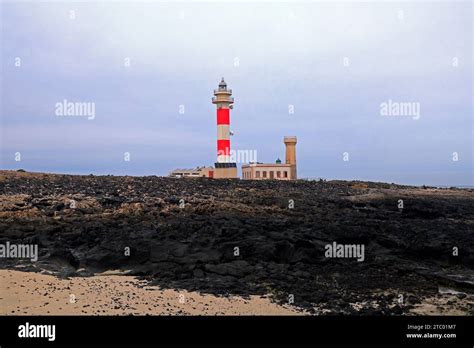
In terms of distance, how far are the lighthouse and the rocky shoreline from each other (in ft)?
72.5

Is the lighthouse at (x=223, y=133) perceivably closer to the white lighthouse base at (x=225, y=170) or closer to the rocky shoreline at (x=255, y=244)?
the white lighthouse base at (x=225, y=170)

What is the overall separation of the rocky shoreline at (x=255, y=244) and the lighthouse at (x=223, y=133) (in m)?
22.1

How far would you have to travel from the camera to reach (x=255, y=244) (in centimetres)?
1623

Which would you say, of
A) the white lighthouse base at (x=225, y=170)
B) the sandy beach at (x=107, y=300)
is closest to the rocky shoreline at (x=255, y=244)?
the sandy beach at (x=107, y=300)

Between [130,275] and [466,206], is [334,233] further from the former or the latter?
[466,206]

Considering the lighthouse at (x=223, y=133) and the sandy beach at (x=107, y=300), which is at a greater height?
the lighthouse at (x=223, y=133)

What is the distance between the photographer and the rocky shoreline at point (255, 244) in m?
13.4

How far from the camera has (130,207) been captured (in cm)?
2150

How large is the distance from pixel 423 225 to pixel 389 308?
1049 centimetres

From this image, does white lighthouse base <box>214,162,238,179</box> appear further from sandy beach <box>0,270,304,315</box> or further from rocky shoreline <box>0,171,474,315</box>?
sandy beach <box>0,270,304,315</box>

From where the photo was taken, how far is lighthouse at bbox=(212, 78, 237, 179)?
47.9 metres

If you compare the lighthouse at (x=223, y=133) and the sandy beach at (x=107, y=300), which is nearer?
the sandy beach at (x=107, y=300)

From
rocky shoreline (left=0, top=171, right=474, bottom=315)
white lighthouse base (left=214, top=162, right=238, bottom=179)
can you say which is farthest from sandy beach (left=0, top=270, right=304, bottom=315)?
white lighthouse base (left=214, top=162, right=238, bottom=179)
